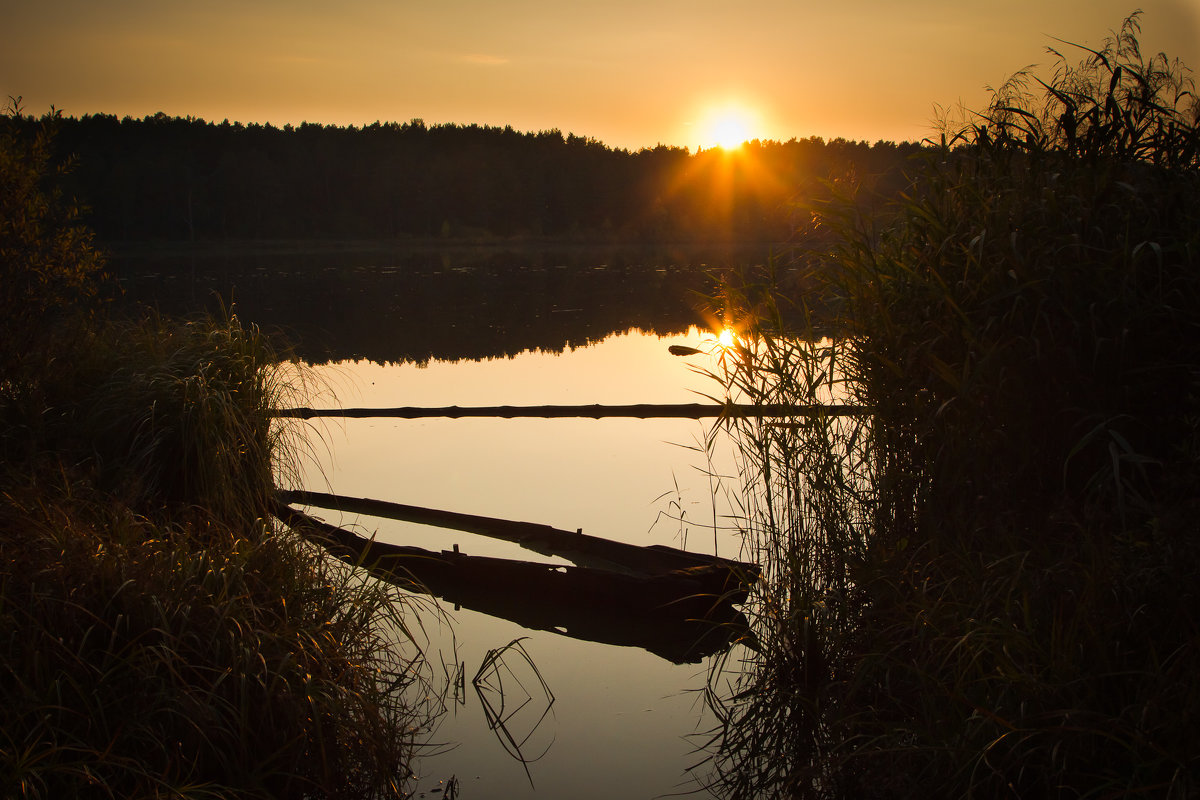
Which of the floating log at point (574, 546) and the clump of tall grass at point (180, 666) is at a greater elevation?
the floating log at point (574, 546)

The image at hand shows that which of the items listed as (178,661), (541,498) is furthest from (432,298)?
(178,661)

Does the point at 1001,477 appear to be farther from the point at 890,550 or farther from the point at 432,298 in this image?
the point at 432,298

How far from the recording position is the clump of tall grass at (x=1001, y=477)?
267 cm

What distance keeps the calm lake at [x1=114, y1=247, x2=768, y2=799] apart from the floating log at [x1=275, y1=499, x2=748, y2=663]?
0.35ft

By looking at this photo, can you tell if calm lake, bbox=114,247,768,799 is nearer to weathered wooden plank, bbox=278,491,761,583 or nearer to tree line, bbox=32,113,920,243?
weathered wooden plank, bbox=278,491,761,583

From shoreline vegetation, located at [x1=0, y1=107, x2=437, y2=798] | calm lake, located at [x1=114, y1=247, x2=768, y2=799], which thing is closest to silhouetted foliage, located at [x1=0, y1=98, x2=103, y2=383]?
shoreline vegetation, located at [x1=0, y1=107, x2=437, y2=798]

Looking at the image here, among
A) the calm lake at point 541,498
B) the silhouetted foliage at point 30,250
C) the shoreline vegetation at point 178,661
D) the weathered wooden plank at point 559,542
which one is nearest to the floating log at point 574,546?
the weathered wooden plank at point 559,542

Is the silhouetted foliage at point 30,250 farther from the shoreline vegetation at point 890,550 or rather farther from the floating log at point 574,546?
the floating log at point 574,546

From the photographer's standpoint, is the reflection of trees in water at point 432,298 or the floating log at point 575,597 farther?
the reflection of trees in water at point 432,298

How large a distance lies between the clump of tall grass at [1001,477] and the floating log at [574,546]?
1.45ft

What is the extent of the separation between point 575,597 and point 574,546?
0.58m

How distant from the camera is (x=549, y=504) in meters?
7.07

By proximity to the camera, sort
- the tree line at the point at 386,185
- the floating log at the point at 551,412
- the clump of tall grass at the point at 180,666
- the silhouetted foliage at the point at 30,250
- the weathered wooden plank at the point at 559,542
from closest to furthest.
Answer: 1. the clump of tall grass at the point at 180,666
2. the weathered wooden plank at the point at 559,542
3. the silhouetted foliage at the point at 30,250
4. the floating log at the point at 551,412
5. the tree line at the point at 386,185

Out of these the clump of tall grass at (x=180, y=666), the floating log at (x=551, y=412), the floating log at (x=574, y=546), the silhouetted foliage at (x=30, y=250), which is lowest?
the clump of tall grass at (x=180, y=666)
